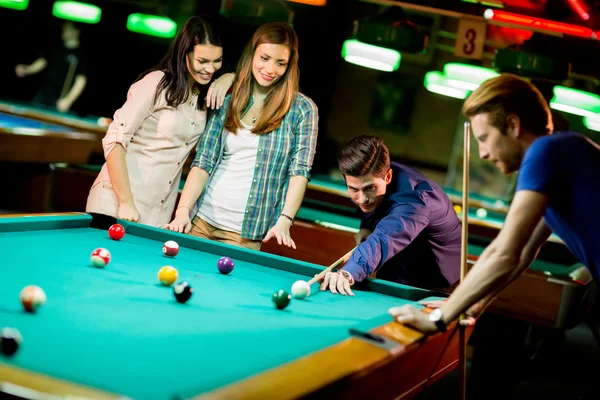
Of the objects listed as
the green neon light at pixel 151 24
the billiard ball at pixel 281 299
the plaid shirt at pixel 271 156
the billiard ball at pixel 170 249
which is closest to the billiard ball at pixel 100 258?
the billiard ball at pixel 170 249

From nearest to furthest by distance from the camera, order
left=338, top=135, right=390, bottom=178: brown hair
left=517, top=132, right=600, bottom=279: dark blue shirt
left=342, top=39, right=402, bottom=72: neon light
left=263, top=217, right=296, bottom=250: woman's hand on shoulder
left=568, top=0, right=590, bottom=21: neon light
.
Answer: left=517, top=132, right=600, bottom=279: dark blue shirt → left=338, top=135, right=390, bottom=178: brown hair → left=263, top=217, right=296, bottom=250: woman's hand on shoulder → left=568, top=0, right=590, bottom=21: neon light → left=342, top=39, right=402, bottom=72: neon light

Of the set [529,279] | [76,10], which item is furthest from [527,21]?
[76,10]

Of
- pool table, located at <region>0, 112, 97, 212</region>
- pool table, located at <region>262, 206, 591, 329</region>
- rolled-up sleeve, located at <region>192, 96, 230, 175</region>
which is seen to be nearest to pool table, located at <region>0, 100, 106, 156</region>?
pool table, located at <region>0, 112, 97, 212</region>

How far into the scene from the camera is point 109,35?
11.2 metres

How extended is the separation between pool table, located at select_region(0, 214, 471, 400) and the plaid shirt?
411 millimetres

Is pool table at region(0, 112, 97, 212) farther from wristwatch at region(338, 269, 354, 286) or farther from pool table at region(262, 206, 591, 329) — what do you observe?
wristwatch at region(338, 269, 354, 286)

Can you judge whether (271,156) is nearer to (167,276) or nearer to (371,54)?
(167,276)

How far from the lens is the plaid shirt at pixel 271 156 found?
3258 millimetres

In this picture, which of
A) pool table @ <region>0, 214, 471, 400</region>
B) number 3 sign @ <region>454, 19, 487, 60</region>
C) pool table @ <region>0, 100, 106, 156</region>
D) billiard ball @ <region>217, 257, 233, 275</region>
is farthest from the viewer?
pool table @ <region>0, 100, 106, 156</region>

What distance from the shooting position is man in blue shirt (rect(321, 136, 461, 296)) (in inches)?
106

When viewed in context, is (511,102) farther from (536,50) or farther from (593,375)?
(593,375)

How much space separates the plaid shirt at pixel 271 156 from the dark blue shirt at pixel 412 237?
41 cm

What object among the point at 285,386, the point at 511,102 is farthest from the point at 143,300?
the point at 511,102

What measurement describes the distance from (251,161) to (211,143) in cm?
20
